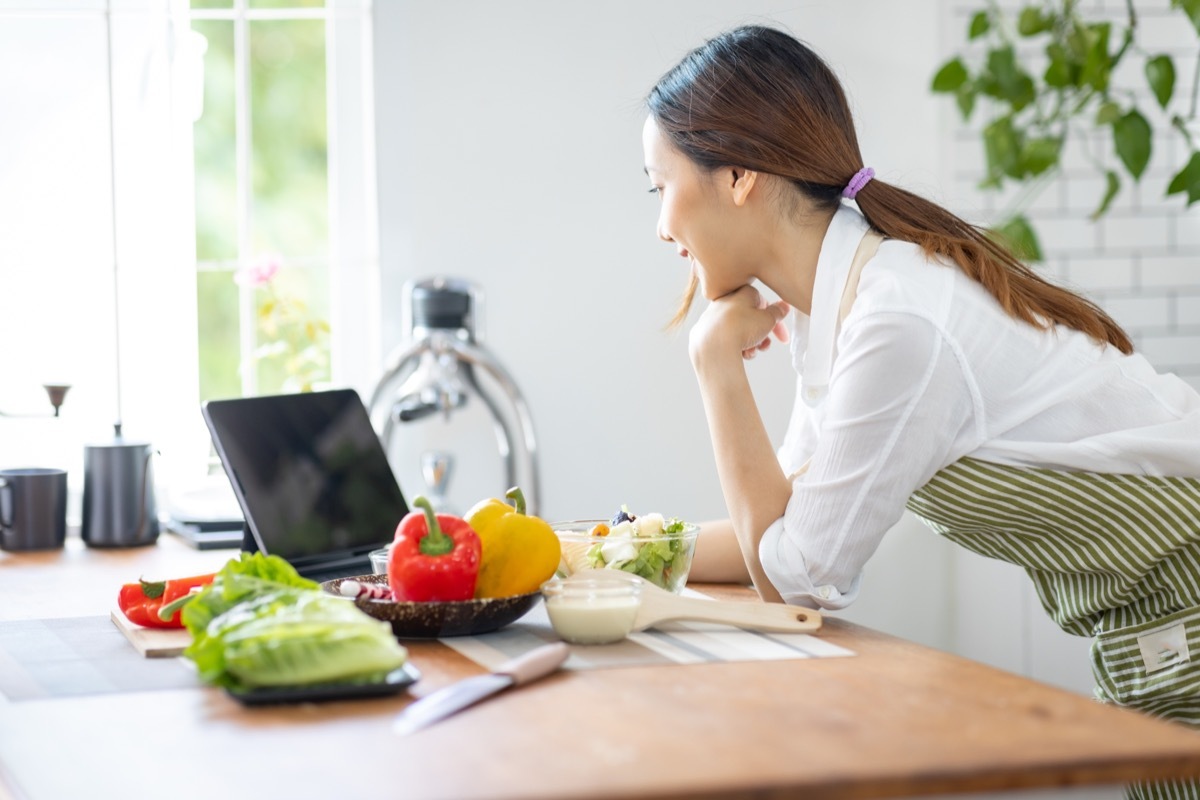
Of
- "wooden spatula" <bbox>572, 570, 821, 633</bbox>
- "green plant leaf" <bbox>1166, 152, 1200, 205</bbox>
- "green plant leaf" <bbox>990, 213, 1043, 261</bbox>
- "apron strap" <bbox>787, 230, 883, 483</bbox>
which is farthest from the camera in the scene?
"green plant leaf" <bbox>990, 213, 1043, 261</bbox>

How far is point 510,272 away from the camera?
3.01 m

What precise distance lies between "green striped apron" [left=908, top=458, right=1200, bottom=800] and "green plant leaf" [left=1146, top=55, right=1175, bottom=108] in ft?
4.92

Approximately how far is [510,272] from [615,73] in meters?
0.49

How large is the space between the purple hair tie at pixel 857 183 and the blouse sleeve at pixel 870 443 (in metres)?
0.24

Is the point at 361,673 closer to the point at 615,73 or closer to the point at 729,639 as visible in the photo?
the point at 729,639

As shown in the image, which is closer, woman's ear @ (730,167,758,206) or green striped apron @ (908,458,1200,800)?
green striped apron @ (908,458,1200,800)

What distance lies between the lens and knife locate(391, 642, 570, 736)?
1.14 meters

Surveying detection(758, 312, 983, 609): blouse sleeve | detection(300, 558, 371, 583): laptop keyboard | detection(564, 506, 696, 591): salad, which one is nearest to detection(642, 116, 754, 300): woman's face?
detection(758, 312, 983, 609): blouse sleeve

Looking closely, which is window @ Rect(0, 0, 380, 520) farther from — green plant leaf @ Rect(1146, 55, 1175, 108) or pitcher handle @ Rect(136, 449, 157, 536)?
green plant leaf @ Rect(1146, 55, 1175, 108)

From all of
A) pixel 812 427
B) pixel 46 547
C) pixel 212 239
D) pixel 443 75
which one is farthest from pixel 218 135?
pixel 212 239

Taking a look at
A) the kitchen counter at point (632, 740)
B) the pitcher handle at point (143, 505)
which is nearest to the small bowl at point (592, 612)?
the kitchen counter at point (632, 740)

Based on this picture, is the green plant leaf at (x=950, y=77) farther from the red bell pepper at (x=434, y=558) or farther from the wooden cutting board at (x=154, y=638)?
the wooden cutting board at (x=154, y=638)

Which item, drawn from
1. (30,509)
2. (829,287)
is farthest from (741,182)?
(30,509)

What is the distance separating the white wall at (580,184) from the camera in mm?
2955
